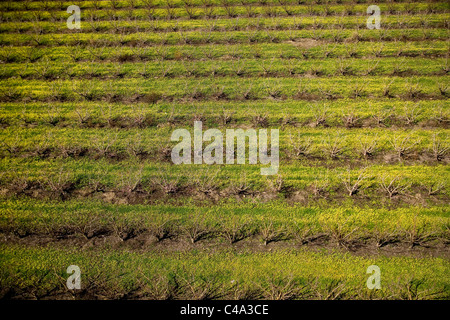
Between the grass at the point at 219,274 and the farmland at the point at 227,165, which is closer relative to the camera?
the grass at the point at 219,274

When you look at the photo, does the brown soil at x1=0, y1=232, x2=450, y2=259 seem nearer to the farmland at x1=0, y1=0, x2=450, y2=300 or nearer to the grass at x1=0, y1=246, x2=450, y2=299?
the farmland at x1=0, y1=0, x2=450, y2=300

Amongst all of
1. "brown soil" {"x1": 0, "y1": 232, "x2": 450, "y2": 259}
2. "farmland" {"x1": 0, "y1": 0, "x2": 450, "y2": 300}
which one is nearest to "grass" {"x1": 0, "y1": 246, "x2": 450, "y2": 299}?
"farmland" {"x1": 0, "y1": 0, "x2": 450, "y2": 300}

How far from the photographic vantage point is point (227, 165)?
8.44 meters

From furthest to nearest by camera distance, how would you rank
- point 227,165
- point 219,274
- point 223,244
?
point 227,165 < point 223,244 < point 219,274

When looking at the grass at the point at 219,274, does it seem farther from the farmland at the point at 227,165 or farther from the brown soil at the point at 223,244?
the brown soil at the point at 223,244

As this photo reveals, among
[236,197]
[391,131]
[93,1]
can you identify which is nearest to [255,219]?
[236,197]

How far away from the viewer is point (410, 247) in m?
6.79

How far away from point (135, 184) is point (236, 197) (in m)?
2.39

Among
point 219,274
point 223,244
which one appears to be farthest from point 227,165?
point 219,274

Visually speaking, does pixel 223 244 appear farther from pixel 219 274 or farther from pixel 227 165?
pixel 227 165

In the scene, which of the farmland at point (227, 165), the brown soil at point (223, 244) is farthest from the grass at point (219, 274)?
the brown soil at point (223, 244)

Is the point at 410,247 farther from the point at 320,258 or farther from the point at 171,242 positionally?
the point at 171,242

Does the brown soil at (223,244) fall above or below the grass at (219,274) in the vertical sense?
above

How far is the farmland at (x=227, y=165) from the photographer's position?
258 inches
